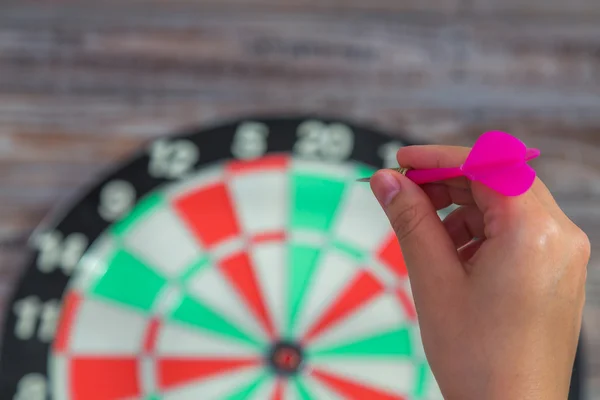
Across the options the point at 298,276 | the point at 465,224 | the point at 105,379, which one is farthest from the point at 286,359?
the point at 465,224

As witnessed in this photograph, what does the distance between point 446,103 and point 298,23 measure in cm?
39

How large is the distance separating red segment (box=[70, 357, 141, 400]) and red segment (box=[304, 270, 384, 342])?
37 cm

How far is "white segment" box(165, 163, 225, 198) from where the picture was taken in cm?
117

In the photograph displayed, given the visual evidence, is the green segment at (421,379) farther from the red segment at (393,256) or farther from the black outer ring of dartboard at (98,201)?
the black outer ring of dartboard at (98,201)

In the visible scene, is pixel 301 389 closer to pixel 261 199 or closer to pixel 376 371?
pixel 376 371

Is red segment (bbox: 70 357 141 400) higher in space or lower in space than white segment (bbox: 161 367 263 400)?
higher

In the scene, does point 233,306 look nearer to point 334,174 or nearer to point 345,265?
point 345,265

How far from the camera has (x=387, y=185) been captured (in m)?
0.64

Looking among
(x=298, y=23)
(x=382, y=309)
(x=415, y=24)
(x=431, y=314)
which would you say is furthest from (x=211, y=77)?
(x=431, y=314)

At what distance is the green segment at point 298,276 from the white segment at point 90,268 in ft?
1.27

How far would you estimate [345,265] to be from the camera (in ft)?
3.74

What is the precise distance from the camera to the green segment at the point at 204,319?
112 cm

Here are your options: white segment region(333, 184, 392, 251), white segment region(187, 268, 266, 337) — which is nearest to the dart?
white segment region(333, 184, 392, 251)

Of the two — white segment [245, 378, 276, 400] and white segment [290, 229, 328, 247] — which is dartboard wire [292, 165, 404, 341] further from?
white segment [245, 378, 276, 400]
